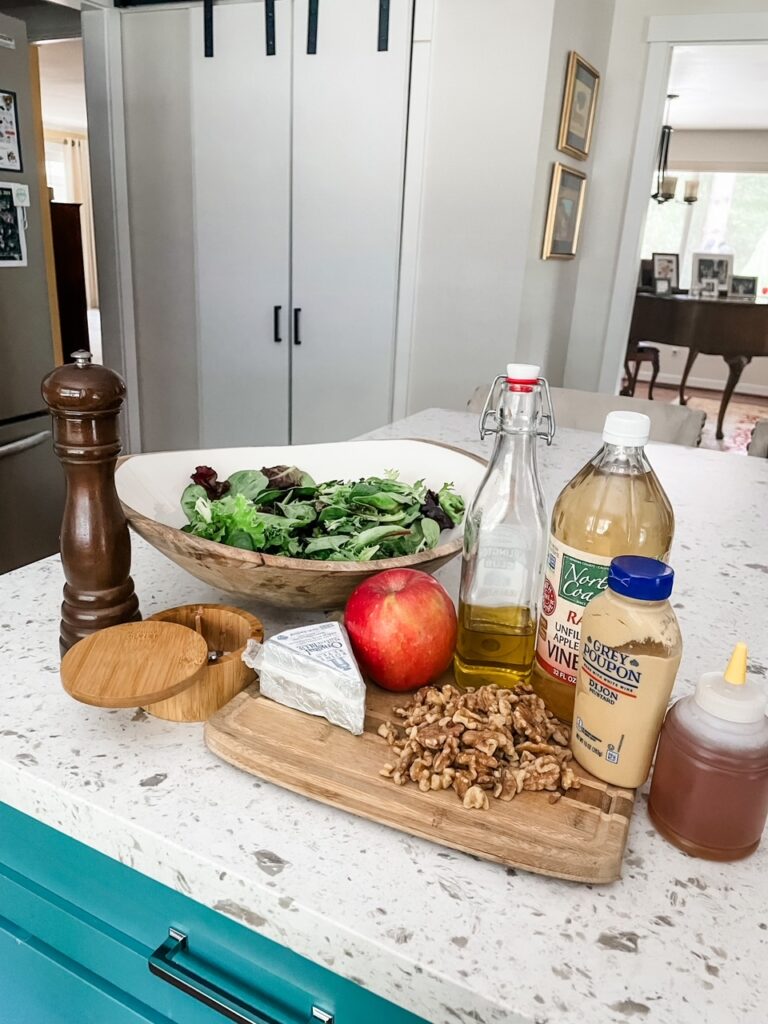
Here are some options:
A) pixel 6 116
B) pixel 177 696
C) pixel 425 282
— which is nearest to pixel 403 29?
pixel 425 282

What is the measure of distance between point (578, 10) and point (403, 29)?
64 centimetres

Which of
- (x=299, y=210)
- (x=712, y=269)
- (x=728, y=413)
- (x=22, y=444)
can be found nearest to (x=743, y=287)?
(x=712, y=269)

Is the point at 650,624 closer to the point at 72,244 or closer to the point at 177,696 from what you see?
the point at 177,696

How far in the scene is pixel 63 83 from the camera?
613 cm

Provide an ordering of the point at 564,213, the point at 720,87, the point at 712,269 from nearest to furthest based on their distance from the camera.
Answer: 1. the point at 564,213
2. the point at 720,87
3. the point at 712,269

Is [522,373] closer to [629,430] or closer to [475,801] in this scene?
[629,430]

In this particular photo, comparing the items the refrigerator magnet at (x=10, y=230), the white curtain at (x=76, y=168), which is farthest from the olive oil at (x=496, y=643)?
the white curtain at (x=76, y=168)

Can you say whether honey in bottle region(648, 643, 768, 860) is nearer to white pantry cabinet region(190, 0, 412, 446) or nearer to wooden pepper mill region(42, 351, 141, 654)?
wooden pepper mill region(42, 351, 141, 654)

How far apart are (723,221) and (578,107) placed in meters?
6.02

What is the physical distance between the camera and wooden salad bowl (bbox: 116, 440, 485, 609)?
0.70m

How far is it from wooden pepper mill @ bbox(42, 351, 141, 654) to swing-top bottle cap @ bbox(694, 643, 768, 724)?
52cm

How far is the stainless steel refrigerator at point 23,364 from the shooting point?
231 centimetres

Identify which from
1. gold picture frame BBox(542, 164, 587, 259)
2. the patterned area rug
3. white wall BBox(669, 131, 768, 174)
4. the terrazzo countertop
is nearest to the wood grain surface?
the terrazzo countertop

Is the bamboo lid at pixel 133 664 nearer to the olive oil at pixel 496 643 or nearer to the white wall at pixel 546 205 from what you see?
the olive oil at pixel 496 643
